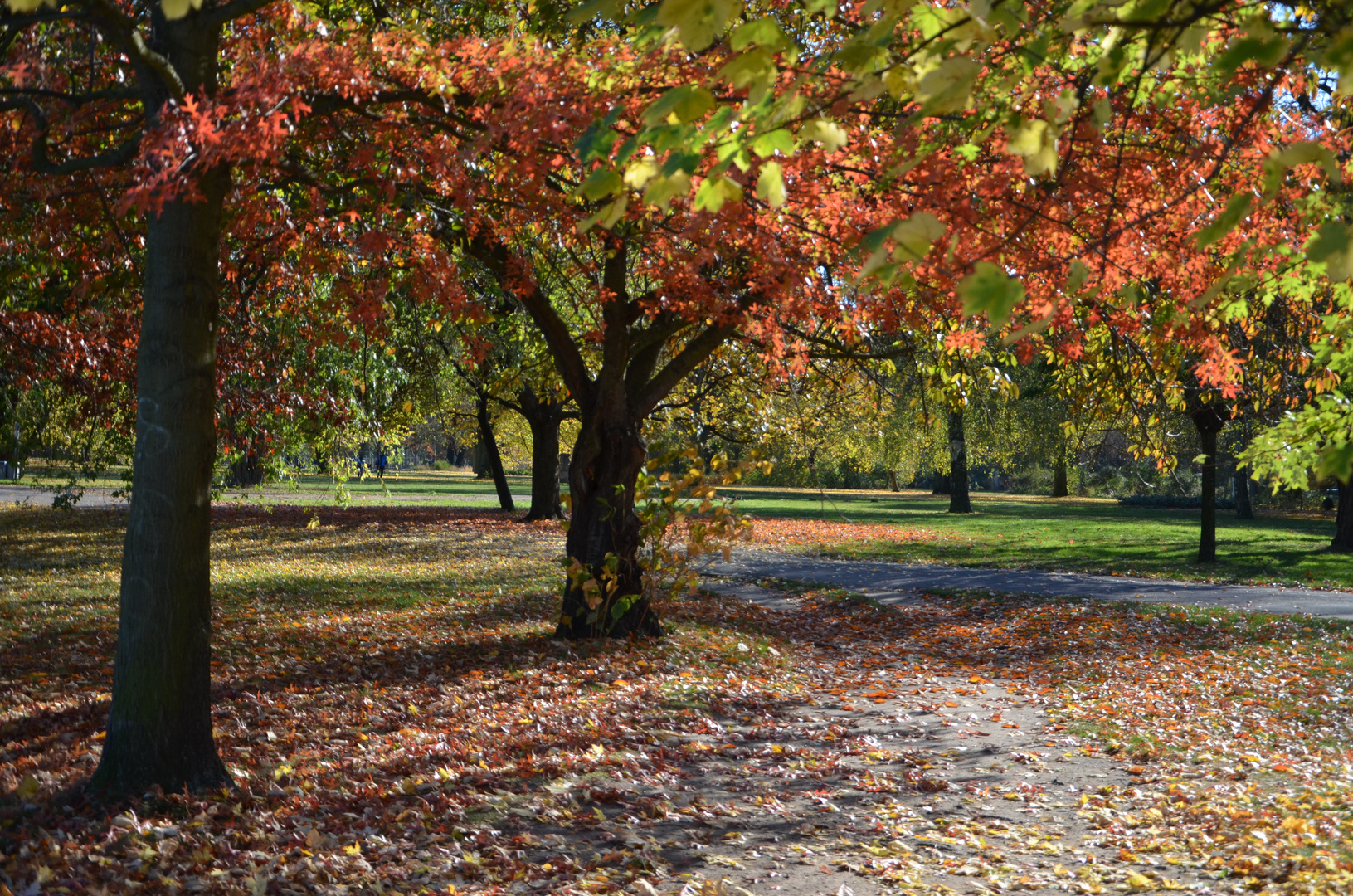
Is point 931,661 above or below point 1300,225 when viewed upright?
below

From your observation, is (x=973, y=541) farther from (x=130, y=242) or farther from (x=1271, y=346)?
(x=130, y=242)

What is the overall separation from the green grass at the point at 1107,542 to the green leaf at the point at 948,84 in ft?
25.0

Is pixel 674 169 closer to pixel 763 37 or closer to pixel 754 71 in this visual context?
pixel 754 71

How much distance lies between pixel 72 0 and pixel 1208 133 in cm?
691

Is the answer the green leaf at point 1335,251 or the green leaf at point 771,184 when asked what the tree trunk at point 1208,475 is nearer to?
the green leaf at point 1335,251

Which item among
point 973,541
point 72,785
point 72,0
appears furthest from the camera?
point 973,541

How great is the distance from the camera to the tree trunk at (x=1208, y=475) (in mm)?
16969

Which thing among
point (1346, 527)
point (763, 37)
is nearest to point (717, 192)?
point (763, 37)

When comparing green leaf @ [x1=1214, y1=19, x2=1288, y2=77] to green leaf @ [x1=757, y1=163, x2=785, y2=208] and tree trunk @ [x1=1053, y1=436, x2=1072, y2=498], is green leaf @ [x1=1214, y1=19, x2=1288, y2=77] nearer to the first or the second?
green leaf @ [x1=757, y1=163, x2=785, y2=208]

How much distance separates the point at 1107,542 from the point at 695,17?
23.0 meters

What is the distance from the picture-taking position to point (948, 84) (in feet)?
7.98

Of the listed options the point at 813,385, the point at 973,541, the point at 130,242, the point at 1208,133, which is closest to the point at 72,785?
the point at 130,242

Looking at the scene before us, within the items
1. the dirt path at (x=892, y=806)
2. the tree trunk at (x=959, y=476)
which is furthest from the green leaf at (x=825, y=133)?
the tree trunk at (x=959, y=476)

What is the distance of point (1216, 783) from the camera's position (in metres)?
6.20
